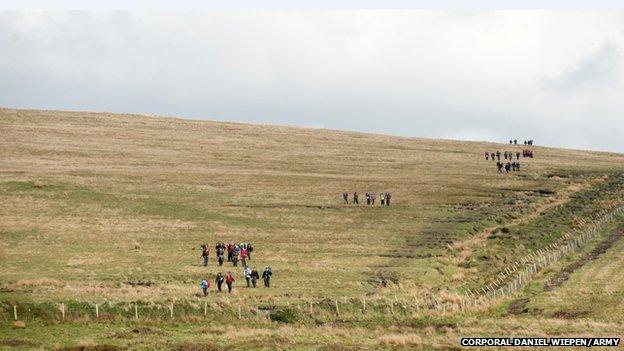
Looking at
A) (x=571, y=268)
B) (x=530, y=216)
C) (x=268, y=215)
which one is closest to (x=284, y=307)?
(x=571, y=268)

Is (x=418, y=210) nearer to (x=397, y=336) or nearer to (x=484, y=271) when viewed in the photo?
(x=484, y=271)

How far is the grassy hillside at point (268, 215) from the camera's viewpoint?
50.7 metres

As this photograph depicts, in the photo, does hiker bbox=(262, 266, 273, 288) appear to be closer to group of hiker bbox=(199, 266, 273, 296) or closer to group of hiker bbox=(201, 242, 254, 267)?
group of hiker bbox=(199, 266, 273, 296)

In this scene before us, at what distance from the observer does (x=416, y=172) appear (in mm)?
114562

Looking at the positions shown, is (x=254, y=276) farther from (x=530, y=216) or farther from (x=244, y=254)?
(x=530, y=216)

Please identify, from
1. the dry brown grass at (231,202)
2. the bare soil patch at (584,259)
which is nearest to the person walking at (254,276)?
the dry brown grass at (231,202)

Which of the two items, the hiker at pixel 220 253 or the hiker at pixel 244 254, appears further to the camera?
the hiker at pixel 220 253

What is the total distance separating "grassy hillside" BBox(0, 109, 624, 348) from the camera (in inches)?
1994

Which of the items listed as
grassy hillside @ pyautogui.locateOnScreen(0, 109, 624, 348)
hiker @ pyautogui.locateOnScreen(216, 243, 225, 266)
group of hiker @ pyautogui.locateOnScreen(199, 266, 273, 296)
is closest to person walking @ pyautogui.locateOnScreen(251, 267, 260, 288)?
group of hiker @ pyautogui.locateOnScreen(199, 266, 273, 296)

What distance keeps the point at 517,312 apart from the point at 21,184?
57580mm

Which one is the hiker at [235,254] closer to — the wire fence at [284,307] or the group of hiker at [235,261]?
the group of hiker at [235,261]

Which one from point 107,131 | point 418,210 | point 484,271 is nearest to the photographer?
point 484,271

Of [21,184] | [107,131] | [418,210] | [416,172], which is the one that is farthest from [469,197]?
[107,131]

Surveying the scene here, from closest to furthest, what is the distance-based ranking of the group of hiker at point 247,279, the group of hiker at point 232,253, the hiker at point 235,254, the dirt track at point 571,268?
the dirt track at point 571,268
the group of hiker at point 247,279
the group of hiker at point 232,253
the hiker at point 235,254
